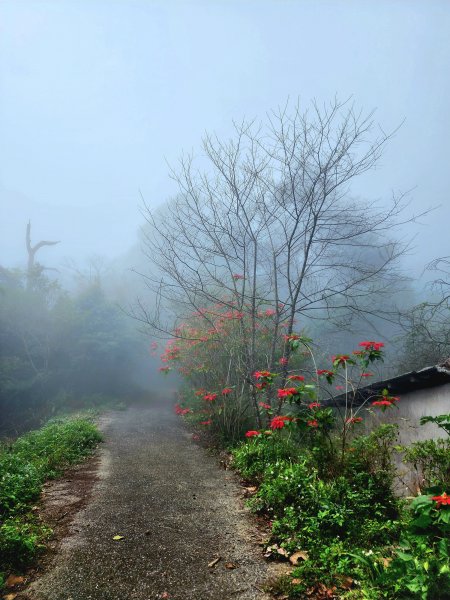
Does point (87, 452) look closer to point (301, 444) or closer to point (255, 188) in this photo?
point (301, 444)

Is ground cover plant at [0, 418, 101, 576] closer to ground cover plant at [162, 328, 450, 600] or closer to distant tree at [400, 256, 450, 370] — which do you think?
ground cover plant at [162, 328, 450, 600]

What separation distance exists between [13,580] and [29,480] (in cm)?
222

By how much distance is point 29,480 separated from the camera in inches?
195

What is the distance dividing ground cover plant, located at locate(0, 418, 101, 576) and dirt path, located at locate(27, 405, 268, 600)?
35 cm

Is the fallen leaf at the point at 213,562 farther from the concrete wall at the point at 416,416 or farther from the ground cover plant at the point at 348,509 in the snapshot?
the concrete wall at the point at 416,416

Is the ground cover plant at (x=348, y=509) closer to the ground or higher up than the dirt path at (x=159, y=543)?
higher up

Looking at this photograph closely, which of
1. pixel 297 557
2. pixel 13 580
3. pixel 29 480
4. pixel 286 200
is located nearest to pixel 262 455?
pixel 297 557

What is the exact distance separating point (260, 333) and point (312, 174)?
4.37 m

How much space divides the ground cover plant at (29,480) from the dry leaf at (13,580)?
100 mm

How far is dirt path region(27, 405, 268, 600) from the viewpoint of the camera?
2.88 meters

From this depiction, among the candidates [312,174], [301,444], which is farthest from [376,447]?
[312,174]

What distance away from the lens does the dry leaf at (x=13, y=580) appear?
116 inches

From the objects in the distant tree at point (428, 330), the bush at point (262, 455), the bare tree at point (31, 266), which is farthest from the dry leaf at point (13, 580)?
the bare tree at point (31, 266)

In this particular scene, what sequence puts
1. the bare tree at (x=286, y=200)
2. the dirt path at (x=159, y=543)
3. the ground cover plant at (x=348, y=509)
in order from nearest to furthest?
the ground cover plant at (x=348, y=509) < the dirt path at (x=159, y=543) < the bare tree at (x=286, y=200)
